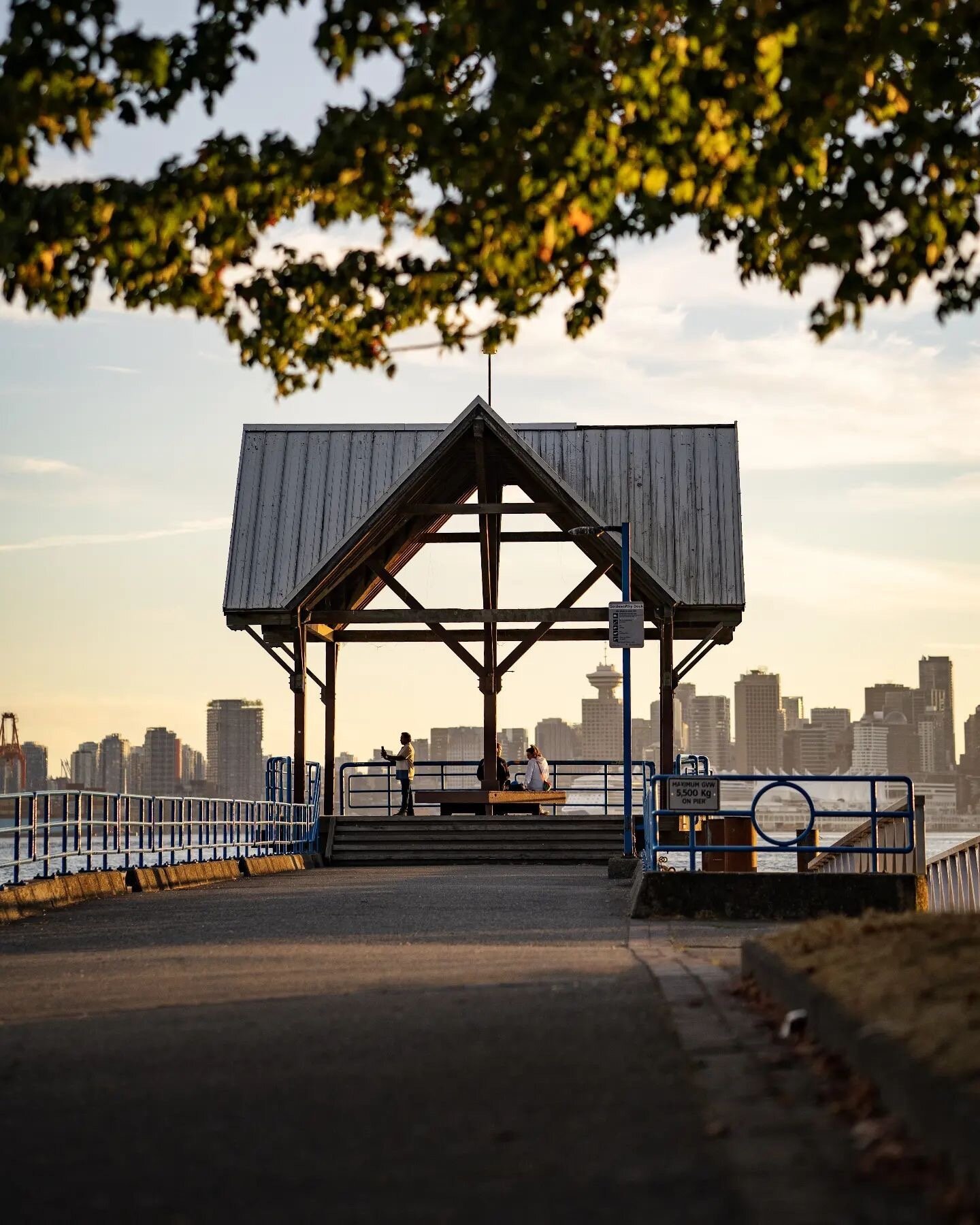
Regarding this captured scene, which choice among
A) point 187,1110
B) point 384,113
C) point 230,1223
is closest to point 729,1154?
point 230,1223

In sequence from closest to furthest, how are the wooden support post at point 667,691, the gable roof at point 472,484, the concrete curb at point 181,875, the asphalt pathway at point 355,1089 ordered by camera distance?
1. the asphalt pathway at point 355,1089
2. the concrete curb at point 181,875
3. the gable roof at point 472,484
4. the wooden support post at point 667,691

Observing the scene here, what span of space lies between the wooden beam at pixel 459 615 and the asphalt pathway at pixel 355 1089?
19.1 meters

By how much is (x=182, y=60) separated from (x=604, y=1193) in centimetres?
659

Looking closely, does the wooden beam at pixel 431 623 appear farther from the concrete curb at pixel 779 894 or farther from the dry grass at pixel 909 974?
the dry grass at pixel 909 974

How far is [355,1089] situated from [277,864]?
21804 mm

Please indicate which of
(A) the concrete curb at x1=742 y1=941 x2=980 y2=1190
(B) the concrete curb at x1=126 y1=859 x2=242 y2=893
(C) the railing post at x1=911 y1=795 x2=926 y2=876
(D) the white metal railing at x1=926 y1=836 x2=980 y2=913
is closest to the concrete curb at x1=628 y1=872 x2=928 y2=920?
(C) the railing post at x1=911 y1=795 x2=926 y2=876

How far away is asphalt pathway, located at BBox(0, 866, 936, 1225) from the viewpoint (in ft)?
16.6

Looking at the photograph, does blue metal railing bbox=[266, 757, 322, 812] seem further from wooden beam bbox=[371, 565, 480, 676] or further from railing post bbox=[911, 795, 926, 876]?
railing post bbox=[911, 795, 926, 876]

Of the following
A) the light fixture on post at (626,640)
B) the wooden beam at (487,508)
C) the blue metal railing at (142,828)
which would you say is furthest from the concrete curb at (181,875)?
the wooden beam at (487,508)

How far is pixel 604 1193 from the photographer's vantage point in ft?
16.4

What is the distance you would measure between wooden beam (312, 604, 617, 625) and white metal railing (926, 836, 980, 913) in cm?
1056

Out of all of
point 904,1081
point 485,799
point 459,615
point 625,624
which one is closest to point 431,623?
point 459,615

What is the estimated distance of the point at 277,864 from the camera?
92.6 feet

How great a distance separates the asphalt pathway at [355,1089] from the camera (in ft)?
16.6
